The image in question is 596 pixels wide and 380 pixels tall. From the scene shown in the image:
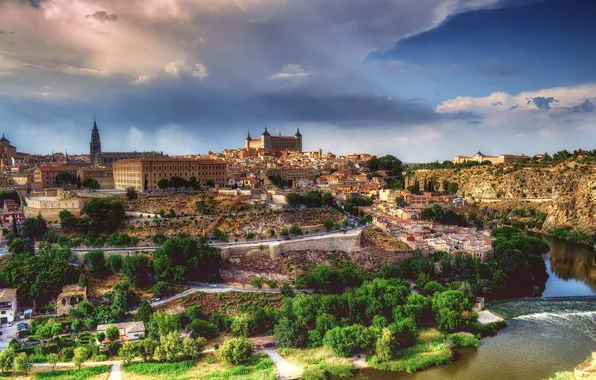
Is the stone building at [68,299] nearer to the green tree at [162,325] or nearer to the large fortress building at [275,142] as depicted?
the green tree at [162,325]

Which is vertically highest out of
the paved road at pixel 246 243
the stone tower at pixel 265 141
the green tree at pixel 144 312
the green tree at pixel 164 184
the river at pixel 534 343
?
the stone tower at pixel 265 141

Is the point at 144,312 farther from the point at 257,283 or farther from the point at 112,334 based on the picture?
the point at 257,283

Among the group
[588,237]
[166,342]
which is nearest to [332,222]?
[166,342]

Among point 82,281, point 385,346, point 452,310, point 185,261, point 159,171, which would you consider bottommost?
point 385,346

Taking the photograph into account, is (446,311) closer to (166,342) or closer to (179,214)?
(166,342)

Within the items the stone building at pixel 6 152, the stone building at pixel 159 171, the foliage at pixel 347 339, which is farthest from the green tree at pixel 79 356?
the stone building at pixel 6 152

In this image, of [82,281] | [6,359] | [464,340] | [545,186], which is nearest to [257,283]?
[82,281]
